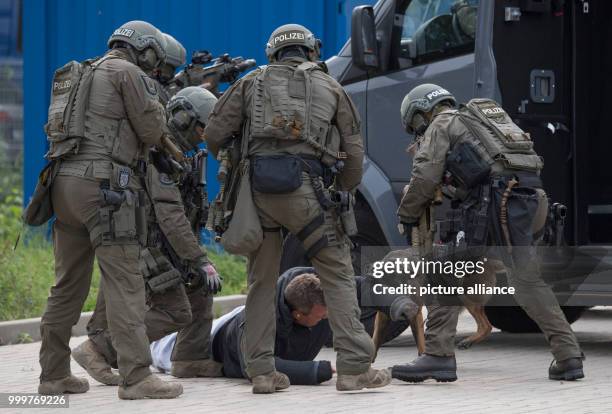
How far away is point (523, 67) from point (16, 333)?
160 inches

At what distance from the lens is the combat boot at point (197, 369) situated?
7.97 metres

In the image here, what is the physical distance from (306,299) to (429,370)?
87 cm

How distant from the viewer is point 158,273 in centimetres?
760

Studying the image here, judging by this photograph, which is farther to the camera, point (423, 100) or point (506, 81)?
point (506, 81)

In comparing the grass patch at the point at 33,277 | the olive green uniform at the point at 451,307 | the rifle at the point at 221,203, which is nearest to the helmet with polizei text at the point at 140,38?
the rifle at the point at 221,203

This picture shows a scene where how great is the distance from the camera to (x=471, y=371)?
8289mm

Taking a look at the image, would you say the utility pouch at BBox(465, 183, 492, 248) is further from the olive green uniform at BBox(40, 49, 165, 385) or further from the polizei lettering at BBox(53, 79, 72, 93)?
the polizei lettering at BBox(53, 79, 72, 93)

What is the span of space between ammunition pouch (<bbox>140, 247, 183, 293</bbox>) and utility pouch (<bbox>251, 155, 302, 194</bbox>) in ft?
2.68

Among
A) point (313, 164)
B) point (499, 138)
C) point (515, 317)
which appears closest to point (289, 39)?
point (313, 164)

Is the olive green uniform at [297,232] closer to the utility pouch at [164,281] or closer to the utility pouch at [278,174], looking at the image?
the utility pouch at [278,174]

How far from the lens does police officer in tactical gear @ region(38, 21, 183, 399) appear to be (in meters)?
6.85

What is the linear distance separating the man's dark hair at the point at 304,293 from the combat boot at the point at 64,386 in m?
1.20

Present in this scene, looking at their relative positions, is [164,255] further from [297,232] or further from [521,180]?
[521,180]

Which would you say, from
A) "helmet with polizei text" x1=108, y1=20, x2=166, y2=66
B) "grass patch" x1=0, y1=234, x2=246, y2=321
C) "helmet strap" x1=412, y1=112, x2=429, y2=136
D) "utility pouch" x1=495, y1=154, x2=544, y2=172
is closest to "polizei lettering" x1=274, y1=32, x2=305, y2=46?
"helmet with polizei text" x1=108, y1=20, x2=166, y2=66
